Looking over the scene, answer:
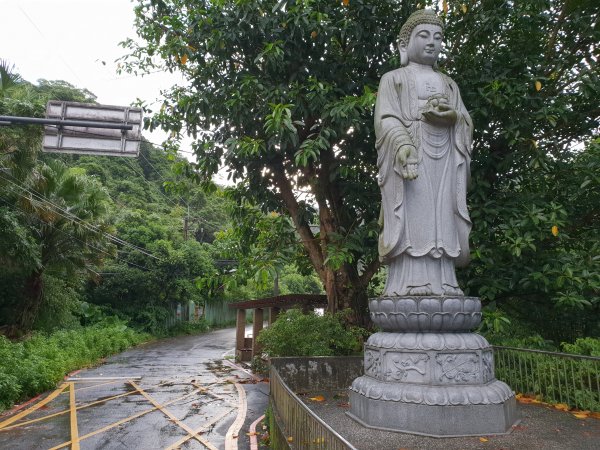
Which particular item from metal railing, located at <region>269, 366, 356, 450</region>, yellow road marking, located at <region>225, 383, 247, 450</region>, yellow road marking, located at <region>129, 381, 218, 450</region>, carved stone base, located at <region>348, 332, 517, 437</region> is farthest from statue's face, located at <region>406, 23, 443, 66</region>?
yellow road marking, located at <region>129, 381, 218, 450</region>

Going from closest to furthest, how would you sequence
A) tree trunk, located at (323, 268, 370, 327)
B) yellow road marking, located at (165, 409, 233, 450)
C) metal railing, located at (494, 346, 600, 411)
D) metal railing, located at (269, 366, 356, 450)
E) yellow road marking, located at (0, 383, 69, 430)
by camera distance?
metal railing, located at (269, 366, 356, 450), metal railing, located at (494, 346, 600, 411), yellow road marking, located at (165, 409, 233, 450), yellow road marking, located at (0, 383, 69, 430), tree trunk, located at (323, 268, 370, 327)

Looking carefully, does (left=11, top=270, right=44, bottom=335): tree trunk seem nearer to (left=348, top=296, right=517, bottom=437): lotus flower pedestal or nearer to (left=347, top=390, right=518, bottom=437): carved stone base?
(left=348, top=296, right=517, bottom=437): lotus flower pedestal

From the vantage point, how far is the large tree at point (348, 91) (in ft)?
26.3

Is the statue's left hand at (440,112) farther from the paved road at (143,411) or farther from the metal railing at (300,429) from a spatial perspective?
the paved road at (143,411)

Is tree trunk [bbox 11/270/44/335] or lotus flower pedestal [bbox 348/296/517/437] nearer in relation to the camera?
lotus flower pedestal [bbox 348/296/517/437]

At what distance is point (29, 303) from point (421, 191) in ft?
47.3

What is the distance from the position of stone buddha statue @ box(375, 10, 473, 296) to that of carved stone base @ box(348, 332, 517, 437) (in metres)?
0.61

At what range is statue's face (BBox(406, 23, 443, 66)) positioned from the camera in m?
5.99

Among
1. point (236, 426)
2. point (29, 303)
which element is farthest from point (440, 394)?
point (29, 303)

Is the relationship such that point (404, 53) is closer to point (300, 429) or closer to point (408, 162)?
point (408, 162)

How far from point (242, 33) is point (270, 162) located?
7.87ft

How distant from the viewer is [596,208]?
8.45m

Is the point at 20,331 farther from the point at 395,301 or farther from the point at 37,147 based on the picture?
the point at 395,301

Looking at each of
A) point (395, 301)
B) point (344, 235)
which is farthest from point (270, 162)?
point (395, 301)
